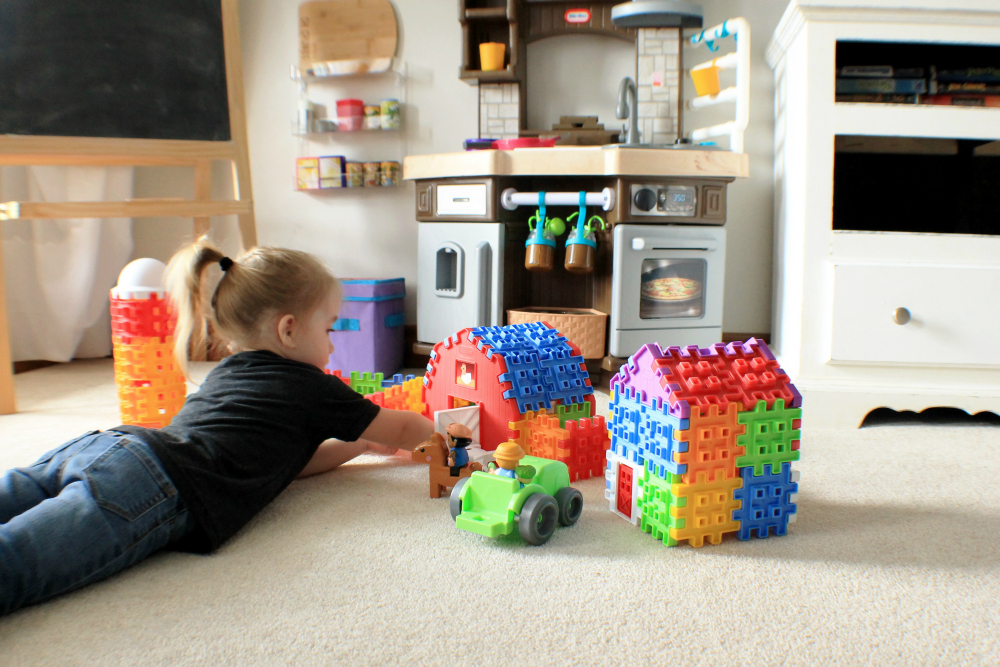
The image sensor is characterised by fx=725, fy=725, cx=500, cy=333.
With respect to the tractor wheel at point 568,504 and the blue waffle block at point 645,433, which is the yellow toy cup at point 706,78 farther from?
the tractor wheel at point 568,504

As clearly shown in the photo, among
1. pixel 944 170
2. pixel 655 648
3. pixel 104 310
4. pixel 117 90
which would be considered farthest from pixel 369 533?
pixel 104 310

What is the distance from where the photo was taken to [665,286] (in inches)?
87.3

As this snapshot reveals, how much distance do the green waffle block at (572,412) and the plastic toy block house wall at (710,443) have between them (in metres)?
0.30

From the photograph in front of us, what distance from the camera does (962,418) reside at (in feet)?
6.52

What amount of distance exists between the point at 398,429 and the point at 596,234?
3.82ft

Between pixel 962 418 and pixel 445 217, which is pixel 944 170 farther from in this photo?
pixel 445 217

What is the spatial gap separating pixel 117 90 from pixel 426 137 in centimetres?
109

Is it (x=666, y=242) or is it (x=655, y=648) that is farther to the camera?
(x=666, y=242)

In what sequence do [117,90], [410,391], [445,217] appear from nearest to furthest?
[410,391] < [117,90] < [445,217]

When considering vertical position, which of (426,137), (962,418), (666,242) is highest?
(426,137)

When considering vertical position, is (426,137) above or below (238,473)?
above

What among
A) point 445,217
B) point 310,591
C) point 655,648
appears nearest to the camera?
point 655,648

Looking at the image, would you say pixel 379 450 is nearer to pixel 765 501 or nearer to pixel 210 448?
pixel 210 448

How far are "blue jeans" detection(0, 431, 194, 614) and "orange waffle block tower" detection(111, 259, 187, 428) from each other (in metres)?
0.74
